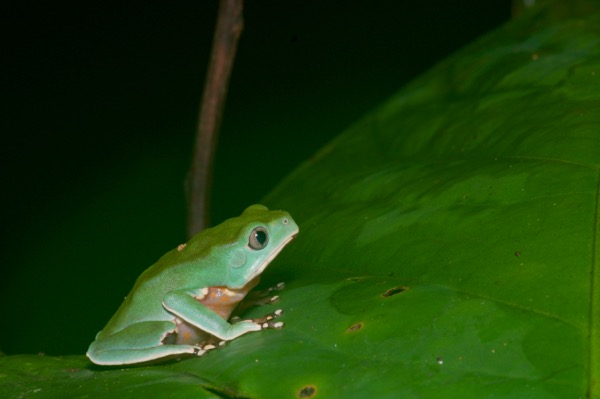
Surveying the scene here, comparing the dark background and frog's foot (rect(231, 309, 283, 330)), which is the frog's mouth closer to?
frog's foot (rect(231, 309, 283, 330))

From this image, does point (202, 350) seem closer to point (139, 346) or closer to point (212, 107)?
point (139, 346)

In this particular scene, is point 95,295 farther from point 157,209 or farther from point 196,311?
point 196,311

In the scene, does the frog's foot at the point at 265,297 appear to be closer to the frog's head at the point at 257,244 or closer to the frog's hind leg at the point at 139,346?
the frog's head at the point at 257,244

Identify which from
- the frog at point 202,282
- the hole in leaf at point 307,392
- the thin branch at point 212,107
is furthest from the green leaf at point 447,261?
the thin branch at point 212,107

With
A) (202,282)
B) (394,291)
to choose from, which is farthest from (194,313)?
(394,291)

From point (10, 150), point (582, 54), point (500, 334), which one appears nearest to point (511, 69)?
point (582, 54)

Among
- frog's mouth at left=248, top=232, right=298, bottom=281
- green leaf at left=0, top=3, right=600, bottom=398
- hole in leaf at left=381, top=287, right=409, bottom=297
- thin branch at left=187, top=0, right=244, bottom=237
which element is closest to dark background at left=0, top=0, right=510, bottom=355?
thin branch at left=187, top=0, right=244, bottom=237
